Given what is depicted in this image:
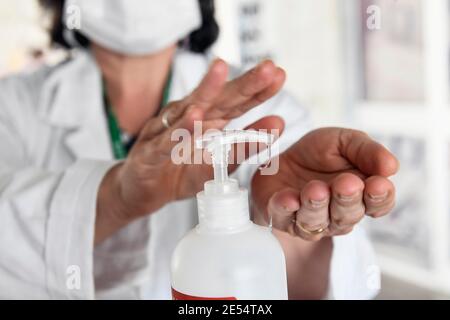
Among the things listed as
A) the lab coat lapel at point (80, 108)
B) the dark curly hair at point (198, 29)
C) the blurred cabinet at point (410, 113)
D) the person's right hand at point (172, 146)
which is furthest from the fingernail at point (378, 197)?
the blurred cabinet at point (410, 113)

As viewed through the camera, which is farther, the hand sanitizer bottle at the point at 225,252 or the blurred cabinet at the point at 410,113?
the blurred cabinet at the point at 410,113

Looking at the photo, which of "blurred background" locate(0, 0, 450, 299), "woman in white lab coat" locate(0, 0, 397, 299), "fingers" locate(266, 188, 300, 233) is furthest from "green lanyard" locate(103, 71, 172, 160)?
"blurred background" locate(0, 0, 450, 299)

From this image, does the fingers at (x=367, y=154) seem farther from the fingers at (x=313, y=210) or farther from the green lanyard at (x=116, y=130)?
the green lanyard at (x=116, y=130)

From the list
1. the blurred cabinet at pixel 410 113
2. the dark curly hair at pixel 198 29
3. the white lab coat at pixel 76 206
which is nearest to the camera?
the white lab coat at pixel 76 206

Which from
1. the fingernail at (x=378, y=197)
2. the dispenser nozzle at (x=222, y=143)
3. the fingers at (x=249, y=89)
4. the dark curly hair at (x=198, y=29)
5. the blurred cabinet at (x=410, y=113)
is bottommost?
the blurred cabinet at (x=410, y=113)

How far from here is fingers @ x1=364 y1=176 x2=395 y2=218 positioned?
0.32 meters

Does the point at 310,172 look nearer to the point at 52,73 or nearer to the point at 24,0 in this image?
the point at 52,73

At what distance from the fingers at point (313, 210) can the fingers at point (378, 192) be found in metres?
0.02

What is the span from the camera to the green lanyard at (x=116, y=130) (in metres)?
0.74

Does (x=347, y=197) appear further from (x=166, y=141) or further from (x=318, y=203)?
(x=166, y=141)

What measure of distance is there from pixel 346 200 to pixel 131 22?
52cm

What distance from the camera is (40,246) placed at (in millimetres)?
499

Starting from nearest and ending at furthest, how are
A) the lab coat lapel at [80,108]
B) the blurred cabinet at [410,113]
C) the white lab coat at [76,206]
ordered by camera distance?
the white lab coat at [76,206] → the lab coat lapel at [80,108] → the blurred cabinet at [410,113]

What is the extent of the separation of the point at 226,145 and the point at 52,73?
21.4 inches
